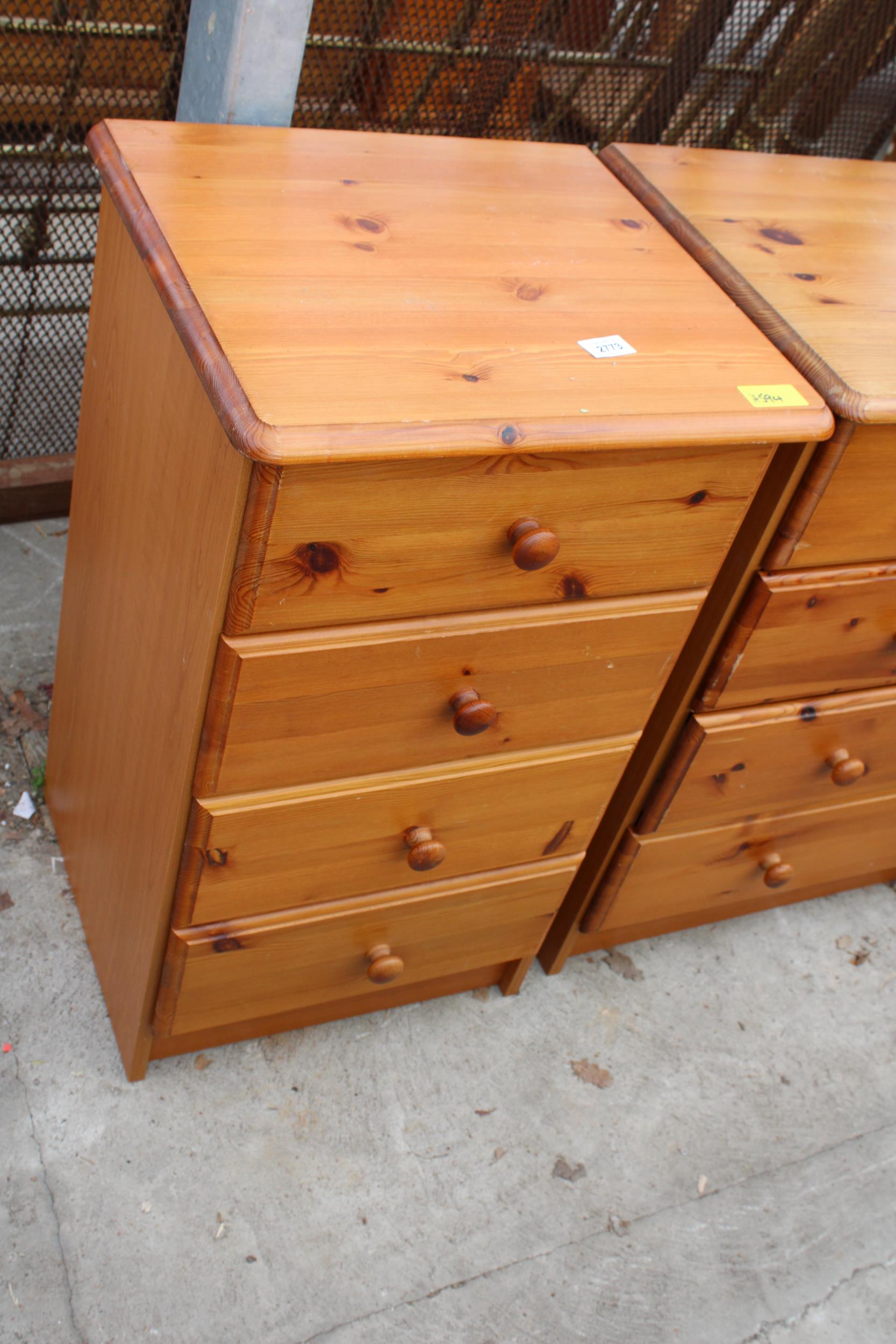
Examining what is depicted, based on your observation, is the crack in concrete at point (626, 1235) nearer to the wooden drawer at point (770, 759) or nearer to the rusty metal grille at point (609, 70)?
the wooden drawer at point (770, 759)

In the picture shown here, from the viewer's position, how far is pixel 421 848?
130cm

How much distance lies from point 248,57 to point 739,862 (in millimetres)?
1301

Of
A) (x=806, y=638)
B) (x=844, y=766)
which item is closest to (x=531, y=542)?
(x=806, y=638)

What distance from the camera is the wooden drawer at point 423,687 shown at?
1.07m

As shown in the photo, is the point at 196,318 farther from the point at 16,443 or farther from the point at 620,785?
the point at 16,443

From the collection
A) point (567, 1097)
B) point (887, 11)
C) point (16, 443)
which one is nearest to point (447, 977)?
point (567, 1097)

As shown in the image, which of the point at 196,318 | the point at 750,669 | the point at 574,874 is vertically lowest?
the point at 574,874

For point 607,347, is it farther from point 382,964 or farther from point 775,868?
point 775,868

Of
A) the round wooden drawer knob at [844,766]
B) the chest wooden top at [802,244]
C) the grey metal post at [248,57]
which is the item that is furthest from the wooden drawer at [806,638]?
the grey metal post at [248,57]

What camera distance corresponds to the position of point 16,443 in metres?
2.12

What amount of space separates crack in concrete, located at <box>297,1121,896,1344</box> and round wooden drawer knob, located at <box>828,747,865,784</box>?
566mm

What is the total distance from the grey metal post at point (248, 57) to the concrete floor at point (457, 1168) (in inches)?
39.8

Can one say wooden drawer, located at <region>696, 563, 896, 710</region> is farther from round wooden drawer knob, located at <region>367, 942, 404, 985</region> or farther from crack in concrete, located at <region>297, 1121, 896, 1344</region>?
crack in concrete, located at <region>297, 1121, 896, 1344</region>

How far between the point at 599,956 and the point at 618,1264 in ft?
1.62
